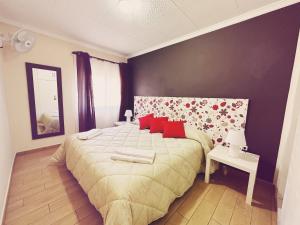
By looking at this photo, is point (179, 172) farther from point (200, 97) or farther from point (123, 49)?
point (123, 49)

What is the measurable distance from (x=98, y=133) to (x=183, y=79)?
2025 mm

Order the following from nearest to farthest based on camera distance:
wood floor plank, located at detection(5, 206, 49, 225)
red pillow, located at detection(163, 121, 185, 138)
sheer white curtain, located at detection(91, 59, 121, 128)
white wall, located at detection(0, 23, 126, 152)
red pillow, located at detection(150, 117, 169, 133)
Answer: wood floor plank, located at detection(5, 206, 49, 225) < red pillow, located at detection(163, 121, 185, 138) < white wall, located at detection(0, 23, 126, 152) < red pillow, located at detection(150, 117, 169, 133) < sheer white curtain, located at detection(91, 59, 121, 128)

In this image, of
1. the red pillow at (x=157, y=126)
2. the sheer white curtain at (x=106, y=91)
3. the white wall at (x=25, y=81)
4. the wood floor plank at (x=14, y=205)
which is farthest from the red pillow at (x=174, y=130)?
the white wall at (x=25, y=81)

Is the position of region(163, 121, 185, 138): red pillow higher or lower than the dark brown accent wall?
lower

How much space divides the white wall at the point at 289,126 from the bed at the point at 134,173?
1.59ft

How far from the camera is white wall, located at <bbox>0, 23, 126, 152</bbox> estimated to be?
8.11 ft

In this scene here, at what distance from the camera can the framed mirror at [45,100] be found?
8.86 feet

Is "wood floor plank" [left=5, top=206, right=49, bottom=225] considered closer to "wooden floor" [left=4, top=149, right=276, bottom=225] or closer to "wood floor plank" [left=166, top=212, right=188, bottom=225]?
"wooden floor" [left=4, top=149, right=276, bottom=225]

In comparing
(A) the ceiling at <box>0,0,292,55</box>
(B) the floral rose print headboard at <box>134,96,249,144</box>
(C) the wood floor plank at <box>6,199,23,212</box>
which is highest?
(A) the ceiling at <box>0,0,292,55</box>

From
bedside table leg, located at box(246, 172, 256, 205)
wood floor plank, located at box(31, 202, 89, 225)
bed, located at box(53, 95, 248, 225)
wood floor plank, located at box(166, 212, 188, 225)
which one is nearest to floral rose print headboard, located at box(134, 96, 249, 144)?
bed, located at box(53, 95, 248, 225)

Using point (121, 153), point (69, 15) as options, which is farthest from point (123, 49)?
point (121, 153)

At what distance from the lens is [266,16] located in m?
1.85

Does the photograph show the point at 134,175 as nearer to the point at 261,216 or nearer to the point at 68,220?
the point at 68,220

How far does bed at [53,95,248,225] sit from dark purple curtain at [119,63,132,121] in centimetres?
200
